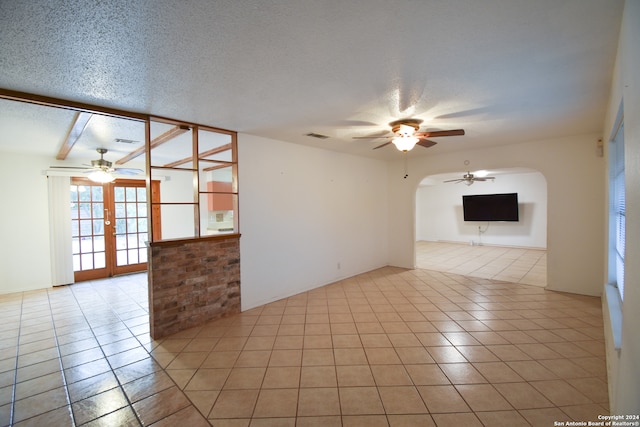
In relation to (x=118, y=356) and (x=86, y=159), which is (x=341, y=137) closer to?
(x=118, y=356)

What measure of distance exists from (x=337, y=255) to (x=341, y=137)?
7.22 ft

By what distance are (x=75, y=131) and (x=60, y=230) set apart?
276 cm

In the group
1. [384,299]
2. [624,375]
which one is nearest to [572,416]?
[624,375]

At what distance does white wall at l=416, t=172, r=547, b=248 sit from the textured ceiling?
6.14 m

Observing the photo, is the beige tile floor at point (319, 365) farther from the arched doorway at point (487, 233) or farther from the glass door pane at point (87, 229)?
the arched doorway at point (487, 233)

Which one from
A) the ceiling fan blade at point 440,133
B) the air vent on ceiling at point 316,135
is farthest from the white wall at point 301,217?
the ceiling fan blade at point 440,133

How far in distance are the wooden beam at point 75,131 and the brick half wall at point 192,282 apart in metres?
1.60

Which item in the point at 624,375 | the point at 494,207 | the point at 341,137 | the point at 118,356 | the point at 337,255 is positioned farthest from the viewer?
the point at 494,207

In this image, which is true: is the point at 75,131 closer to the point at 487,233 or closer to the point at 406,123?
the point at 406,123

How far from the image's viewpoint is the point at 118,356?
258cm

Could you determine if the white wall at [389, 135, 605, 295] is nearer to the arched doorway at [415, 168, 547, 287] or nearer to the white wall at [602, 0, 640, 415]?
the arched doorway at [415, 168, 547, 287]

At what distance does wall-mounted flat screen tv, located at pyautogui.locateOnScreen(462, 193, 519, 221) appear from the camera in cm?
822

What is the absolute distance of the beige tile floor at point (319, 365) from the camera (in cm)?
181

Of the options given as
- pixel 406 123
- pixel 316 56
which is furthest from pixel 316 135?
pixel 316 56
